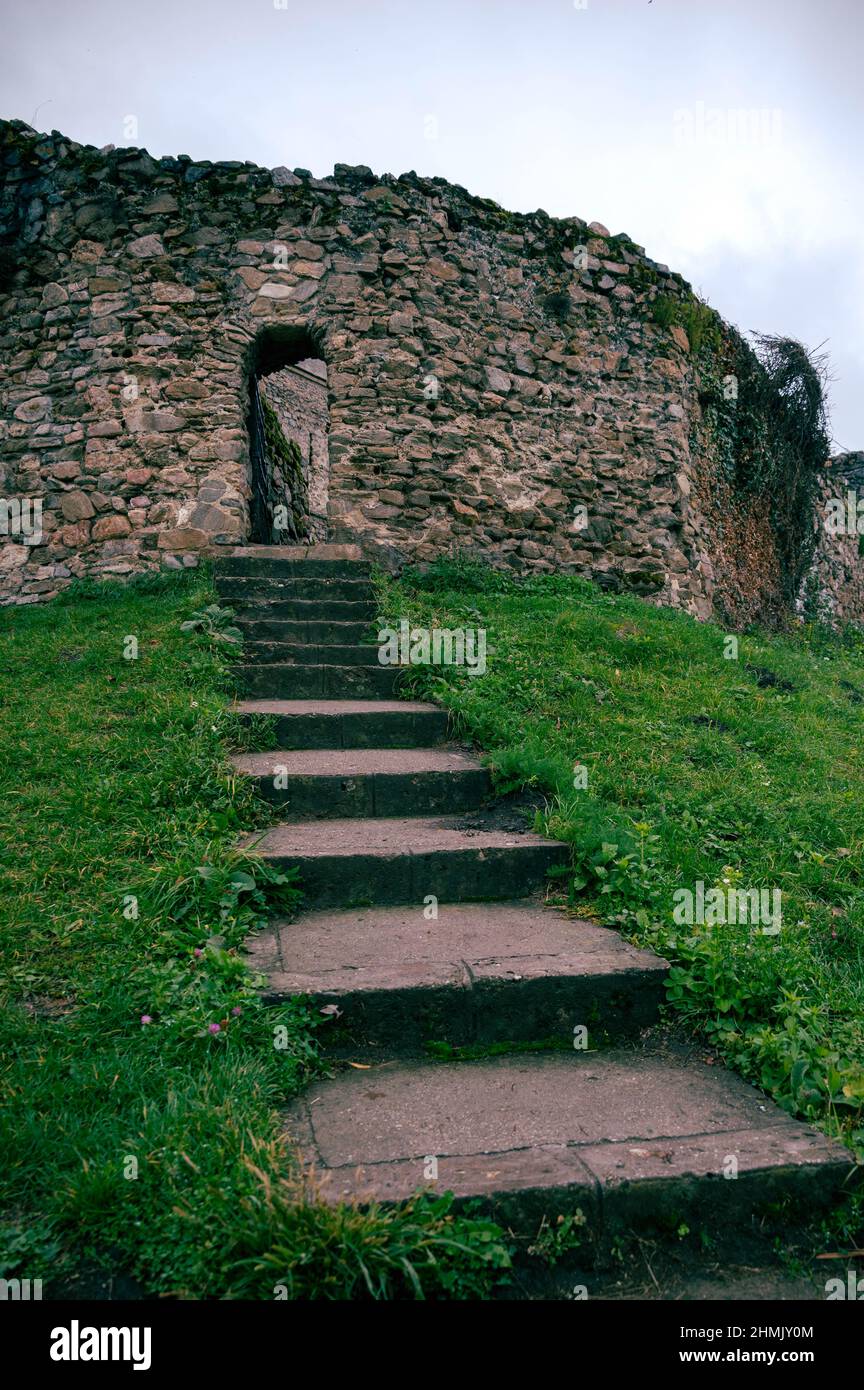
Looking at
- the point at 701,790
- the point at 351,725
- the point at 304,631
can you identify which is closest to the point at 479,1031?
the point at 701,790

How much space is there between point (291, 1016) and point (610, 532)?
771cm

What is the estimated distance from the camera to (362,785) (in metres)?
4.00

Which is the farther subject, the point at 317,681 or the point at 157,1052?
the point at 317,681

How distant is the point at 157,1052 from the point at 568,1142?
1.15 m

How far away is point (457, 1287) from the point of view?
1.71 meters

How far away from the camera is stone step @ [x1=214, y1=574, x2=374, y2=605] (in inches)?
261

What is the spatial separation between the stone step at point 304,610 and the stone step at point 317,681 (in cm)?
86

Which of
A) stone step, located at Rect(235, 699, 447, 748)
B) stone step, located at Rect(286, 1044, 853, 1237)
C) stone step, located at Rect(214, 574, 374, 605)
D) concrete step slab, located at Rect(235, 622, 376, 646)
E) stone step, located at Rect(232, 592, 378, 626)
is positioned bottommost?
stone step, located at Rect(286, 1044, 853, 1237)

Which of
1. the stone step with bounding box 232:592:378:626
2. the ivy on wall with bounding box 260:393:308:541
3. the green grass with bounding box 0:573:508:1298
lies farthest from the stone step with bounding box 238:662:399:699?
the ivy on wall with bounding box 260:393:308:541

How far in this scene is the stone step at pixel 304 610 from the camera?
6352 mm

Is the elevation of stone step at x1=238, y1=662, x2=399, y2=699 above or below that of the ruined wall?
below

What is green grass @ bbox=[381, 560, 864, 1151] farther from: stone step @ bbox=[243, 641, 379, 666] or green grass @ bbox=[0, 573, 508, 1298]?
green grass @ bbox=[0, 573, 508, 1298]

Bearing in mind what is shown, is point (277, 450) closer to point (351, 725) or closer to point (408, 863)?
point (351, 725)
